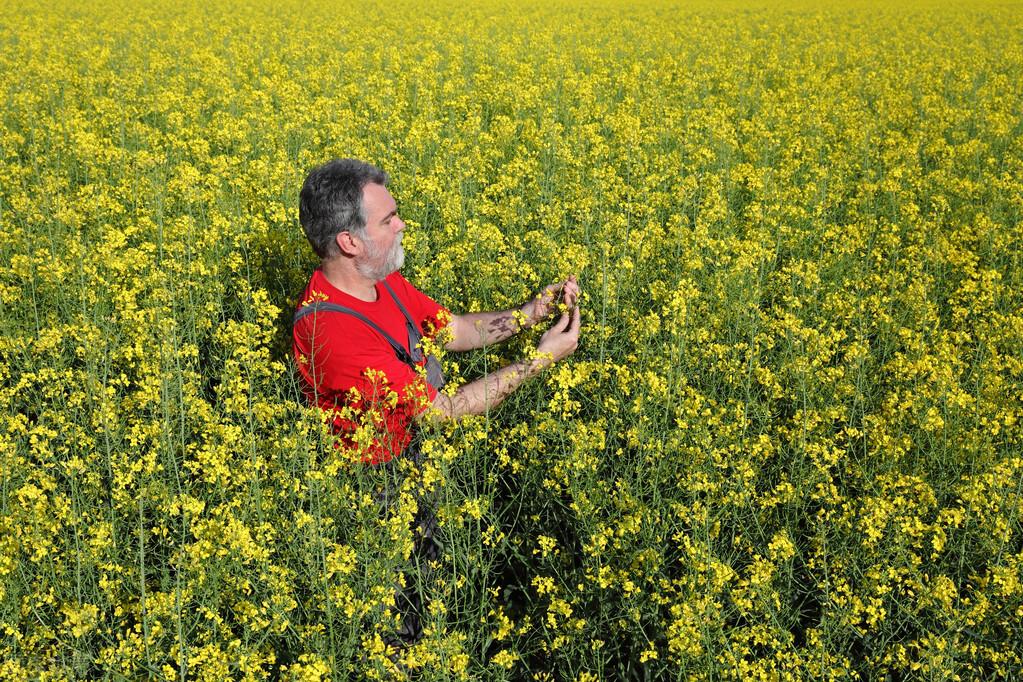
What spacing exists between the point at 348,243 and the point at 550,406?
3.98 feet

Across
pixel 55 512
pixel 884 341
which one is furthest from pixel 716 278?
pixel 55 512

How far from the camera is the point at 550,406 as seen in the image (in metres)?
3.68

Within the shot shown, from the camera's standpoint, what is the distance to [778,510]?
3717mm

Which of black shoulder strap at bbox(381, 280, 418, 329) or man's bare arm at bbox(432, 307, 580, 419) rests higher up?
black shoulder strap at bbox(381, 280, 418, 329)

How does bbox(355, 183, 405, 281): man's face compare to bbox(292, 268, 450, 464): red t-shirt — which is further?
bbox(355, 183, 405, 281): man's face

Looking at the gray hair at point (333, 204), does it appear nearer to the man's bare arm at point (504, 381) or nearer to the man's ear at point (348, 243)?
the man's ear at point (348, 243)

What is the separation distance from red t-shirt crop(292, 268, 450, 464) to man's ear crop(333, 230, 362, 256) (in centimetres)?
18

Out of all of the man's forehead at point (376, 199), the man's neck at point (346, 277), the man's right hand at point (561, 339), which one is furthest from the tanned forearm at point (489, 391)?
the man's forehead at point (376, 199)

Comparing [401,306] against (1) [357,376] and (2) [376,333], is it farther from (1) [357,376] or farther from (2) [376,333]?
(1) [357,376]

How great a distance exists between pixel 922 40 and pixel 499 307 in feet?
48.1

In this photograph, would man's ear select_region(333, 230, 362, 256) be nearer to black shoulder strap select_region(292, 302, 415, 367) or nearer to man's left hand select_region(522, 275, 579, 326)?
black shoulder strap select_region(292, 302, 415, 367)

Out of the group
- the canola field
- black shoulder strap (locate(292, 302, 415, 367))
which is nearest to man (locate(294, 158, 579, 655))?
black shoulder strap (locate(292, 302, 415, 367))

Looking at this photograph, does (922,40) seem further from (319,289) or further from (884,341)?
→ (319,289)

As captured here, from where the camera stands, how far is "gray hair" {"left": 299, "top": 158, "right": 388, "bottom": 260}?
4.09 metres
